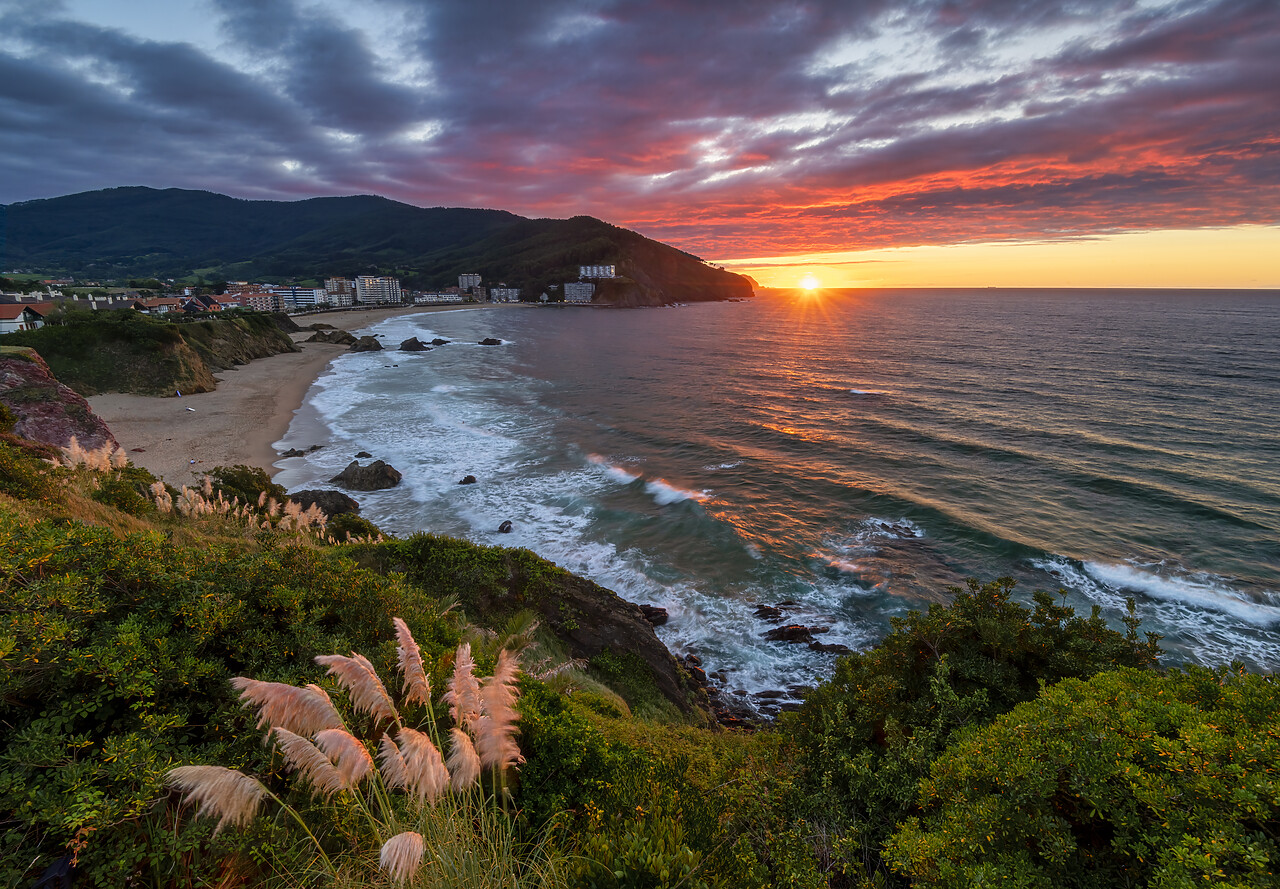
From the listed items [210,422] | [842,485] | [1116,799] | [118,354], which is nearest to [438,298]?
[118,354]

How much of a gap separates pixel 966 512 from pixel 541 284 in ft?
633

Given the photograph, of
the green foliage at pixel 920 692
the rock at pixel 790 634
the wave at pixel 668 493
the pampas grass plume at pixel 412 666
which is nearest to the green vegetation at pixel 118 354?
the wave at pixel 668 493

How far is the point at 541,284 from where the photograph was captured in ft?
647

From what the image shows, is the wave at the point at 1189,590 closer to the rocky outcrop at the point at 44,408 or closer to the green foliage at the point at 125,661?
the green foliage at the point at 125,661

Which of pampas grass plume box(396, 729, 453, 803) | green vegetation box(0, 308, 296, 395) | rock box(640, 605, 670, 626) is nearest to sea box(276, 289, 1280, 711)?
rock box(640, 605, 670, 626)

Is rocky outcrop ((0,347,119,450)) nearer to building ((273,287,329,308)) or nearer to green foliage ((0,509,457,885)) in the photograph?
green foliage ((0,509,457,885))

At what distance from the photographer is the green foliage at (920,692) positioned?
5.12 m

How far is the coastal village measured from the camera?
74.1m

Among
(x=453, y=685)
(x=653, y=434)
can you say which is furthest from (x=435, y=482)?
(x=453, y=685)

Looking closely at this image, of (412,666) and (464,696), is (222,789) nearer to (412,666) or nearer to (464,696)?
(412,666)

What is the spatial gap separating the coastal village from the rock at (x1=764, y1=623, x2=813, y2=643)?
77009 mm

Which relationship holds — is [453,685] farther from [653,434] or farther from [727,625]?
[653,434]

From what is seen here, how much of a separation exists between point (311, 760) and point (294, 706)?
337 millimetres

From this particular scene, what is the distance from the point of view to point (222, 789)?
9.30 feet
